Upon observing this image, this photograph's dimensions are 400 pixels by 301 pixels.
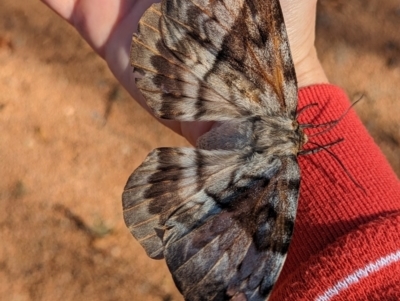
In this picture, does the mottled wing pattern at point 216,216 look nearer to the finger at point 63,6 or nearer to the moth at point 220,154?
the moth at point 220,154

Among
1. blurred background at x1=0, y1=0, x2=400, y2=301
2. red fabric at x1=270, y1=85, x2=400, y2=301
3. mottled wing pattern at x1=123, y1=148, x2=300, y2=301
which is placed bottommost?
blurred background at x1=0, y1=0, x2=400, y2=301

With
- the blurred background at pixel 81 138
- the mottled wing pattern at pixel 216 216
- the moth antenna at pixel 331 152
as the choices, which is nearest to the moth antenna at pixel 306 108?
the moth antenna at pixel 331 152

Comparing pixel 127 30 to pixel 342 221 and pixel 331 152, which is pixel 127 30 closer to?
pixel 331 152

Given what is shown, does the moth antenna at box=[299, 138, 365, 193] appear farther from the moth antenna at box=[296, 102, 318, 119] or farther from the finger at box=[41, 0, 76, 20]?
the finger at box=[41, 0, 76, 20]

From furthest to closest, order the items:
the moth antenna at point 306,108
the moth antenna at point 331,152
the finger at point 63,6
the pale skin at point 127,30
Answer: the finger at point 63,6, the pale skin at point 127,30, the moth antenna at point 306,108, the moth antenna at point 331,152

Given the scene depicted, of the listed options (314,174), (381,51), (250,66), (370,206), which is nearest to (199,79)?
(250,66)

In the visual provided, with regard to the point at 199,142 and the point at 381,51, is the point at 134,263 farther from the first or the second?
the point at 381,51

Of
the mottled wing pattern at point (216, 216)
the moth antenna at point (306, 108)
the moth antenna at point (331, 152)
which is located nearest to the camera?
the mottled wing pattern at point (216, 216)

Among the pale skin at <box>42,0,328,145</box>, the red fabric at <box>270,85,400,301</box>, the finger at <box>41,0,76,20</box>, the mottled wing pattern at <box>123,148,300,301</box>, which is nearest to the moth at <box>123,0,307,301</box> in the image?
the mottled wing pattern at <box>123,148,300,301</box>

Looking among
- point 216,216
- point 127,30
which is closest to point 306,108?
point 216,216
